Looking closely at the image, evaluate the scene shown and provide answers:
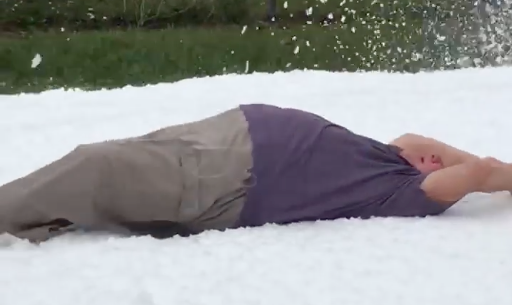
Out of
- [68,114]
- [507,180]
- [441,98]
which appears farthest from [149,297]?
[441,98]

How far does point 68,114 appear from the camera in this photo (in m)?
1.70

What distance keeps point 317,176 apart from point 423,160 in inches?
8.5

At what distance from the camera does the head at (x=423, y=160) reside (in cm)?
125

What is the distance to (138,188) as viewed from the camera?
1.03 m

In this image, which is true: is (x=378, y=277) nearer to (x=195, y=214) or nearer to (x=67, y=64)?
(x=195, y=214)

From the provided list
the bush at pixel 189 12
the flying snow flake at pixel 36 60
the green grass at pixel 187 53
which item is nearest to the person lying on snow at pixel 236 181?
the green grass at pixel 187 53

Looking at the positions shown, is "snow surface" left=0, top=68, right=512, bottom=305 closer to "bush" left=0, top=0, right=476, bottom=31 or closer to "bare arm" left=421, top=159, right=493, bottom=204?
"bare arm" left=421, top=159, right=493, bottom=204

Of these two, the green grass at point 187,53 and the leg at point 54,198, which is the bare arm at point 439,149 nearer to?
the leg at point 54,198

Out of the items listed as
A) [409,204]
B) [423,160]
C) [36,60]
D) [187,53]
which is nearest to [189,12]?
[187,53]

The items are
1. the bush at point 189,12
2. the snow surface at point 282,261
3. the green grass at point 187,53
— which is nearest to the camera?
the snow surface at point 282,261

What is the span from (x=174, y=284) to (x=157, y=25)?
3.31m

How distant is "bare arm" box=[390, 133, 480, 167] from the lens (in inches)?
48.6

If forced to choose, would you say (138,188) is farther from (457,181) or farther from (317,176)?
(457,181)

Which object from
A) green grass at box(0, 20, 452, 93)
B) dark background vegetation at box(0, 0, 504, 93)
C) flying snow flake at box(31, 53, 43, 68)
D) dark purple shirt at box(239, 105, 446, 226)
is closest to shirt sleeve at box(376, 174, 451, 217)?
dark purple shirt at box(239, 105, 446, 226)
